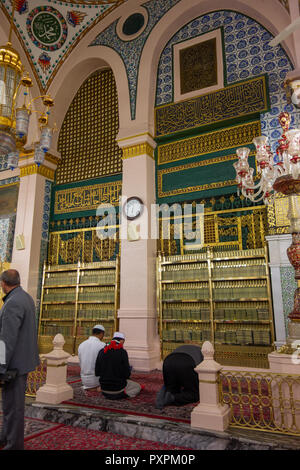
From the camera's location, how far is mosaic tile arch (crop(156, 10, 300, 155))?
526cm

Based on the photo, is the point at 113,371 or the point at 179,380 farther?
the point at 113,371

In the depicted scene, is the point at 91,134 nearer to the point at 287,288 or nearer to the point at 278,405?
the point at 287,288

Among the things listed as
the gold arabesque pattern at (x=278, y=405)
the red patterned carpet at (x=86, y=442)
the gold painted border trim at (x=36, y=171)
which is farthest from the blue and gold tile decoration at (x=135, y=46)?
the red patterned carpet at (x=86, y=442)

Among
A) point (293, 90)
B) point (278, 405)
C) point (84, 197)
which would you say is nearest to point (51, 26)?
point (84, 197)

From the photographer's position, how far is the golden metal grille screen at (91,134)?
678 centimetres

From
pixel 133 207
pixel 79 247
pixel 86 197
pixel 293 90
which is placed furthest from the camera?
pixel 86 197

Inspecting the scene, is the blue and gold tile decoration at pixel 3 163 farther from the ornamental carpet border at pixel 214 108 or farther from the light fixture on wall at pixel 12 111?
the ornamental carpet border at pixel 214 108

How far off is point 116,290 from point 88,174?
101 inches

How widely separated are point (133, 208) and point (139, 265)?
1020mm

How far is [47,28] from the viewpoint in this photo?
6.94 metres

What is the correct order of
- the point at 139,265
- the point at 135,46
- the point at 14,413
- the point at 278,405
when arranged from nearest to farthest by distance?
the point at 14,413 → the point at 278,405 → the point at 139,265 → the point at 135,46

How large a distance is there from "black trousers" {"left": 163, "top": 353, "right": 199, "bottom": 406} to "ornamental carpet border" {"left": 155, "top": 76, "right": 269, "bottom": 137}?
160 inches

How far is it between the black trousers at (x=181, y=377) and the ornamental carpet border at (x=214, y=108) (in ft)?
13.3

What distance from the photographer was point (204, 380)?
268 centimetres
